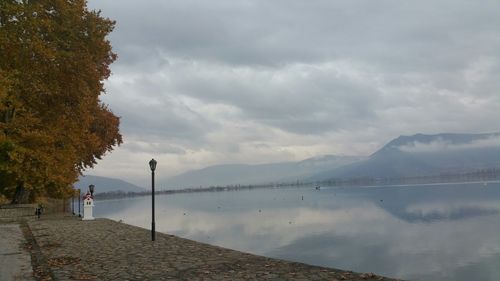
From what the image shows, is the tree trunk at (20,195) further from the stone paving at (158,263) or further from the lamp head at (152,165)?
the lamp head at (152,165)

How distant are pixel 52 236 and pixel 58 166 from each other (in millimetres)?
8940

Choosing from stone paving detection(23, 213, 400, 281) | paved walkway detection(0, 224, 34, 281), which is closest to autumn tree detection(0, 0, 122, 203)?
paved walkway detection(0, 224, 34, 281)

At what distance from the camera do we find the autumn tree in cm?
2414

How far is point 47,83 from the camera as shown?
26719mm

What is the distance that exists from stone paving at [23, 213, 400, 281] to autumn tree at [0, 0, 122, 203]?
956cm

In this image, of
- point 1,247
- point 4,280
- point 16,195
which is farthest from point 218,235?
point 4,280

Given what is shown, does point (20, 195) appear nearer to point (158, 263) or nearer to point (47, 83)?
point (47, 83)

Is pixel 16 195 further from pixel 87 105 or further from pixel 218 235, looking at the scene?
pixel 218 235

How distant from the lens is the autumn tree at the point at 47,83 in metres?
24.1

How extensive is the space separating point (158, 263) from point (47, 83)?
689 inches

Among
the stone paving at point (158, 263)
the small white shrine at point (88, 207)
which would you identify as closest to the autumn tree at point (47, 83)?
the small white shrine at point (88, 207)

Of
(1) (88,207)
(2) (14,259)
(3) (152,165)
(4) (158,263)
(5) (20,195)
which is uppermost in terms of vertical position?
(3) (152,165)

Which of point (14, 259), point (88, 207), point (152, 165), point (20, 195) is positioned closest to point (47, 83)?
point (88, 207)

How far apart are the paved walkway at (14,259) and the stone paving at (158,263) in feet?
1.76
